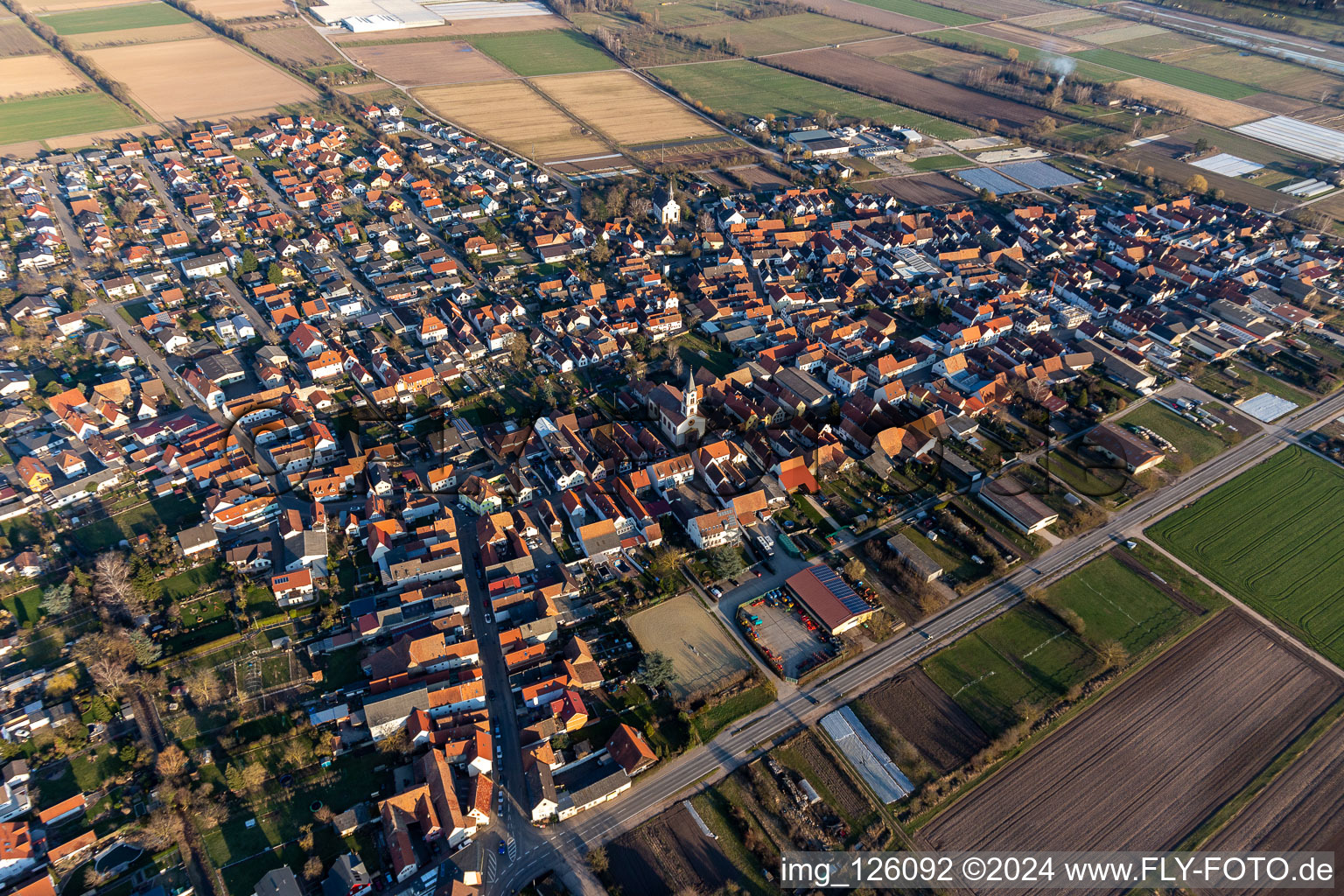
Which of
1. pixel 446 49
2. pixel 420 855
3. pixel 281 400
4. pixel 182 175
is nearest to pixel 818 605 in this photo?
pixel 420 855

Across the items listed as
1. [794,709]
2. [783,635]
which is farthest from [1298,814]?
[783,635]

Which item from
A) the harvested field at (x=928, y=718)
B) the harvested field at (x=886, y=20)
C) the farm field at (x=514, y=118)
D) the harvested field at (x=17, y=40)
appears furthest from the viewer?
the harvested field at (x=886, y=20)

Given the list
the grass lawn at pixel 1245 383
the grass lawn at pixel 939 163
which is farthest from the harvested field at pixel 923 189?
the grass lawn at pixel 1245 383

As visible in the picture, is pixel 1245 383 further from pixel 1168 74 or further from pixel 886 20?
pixel 886 20

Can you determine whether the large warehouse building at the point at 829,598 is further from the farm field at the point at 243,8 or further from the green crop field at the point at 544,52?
the farm field at the point at 243,8

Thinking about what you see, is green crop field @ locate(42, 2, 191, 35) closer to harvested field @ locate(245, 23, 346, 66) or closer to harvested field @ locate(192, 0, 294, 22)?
harvested field @ locate(192, 0, 294, 22)

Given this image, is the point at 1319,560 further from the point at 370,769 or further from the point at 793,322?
the point at 370,769
